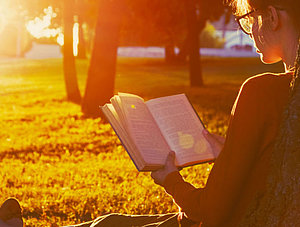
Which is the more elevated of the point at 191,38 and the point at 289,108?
the point at 289,108

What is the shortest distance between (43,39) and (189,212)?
67423mm

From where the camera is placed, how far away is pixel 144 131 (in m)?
2.77

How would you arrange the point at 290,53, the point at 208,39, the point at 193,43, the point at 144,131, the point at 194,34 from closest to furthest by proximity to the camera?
the point at 290,53 → the point at 144,131 → the point at 194,34 → the point at 193,43 → the point at 208,39

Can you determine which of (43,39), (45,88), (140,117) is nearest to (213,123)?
(140,117)

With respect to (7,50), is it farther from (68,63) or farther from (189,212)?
(189,212)

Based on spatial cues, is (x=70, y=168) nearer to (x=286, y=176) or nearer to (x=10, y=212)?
(x=10, y=212)

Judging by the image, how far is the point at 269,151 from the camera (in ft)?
7.47

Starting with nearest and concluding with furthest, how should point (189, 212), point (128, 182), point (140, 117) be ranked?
1. point (189, 212)
2. point (140, 117)
3. point (128, 182)

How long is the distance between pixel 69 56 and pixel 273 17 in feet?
48.7

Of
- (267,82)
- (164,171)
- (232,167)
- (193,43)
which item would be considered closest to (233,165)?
(232,167)

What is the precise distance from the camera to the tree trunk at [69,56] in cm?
1608

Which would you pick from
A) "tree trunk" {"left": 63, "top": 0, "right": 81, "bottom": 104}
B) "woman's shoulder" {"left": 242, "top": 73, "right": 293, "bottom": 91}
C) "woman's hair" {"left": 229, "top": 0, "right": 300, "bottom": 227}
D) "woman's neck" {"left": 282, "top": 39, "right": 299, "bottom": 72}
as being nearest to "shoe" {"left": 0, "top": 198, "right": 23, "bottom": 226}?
"woman's hair" {"left": 229, "top": 0, "right": 300, "bottom": 227}

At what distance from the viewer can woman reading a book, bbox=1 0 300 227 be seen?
2.20 m

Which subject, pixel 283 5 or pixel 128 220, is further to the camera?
pixel 128 220
